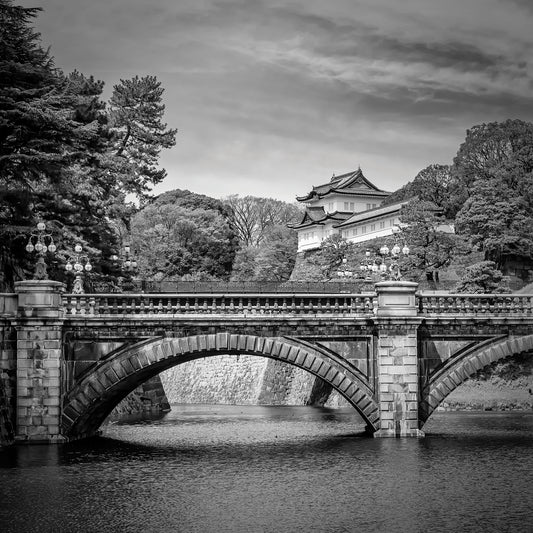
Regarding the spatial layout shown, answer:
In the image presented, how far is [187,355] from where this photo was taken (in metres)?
44.0

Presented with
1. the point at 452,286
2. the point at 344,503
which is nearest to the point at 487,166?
the point at 452,286

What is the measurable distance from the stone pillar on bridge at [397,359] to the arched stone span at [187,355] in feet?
2.46

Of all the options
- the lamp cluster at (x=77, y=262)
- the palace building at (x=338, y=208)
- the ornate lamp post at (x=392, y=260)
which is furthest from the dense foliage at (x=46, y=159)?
the palace building at (x=338, y=208)

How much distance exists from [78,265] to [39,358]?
35.3 feet

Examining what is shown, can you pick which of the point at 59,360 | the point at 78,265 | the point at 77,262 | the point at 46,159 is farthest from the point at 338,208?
the point at 59,360

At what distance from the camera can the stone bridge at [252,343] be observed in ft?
138

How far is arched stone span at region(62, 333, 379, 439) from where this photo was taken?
1673 inches

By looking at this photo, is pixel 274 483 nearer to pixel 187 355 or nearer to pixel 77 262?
pixel 187 355

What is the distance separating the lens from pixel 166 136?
93.9 metres

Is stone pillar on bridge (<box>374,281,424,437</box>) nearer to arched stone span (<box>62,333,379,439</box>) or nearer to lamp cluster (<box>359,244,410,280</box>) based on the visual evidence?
arched stone span (<box>62,333,379,439</box>)

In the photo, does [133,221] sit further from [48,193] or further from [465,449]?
[465,449]

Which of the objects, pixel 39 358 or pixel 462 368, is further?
pixel 462 368

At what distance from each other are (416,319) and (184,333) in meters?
10.4

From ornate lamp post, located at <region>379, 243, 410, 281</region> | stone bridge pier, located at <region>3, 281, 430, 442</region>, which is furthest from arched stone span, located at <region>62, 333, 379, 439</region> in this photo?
ornate lamp post, located at <region>379, 243, 410, 281</region>
